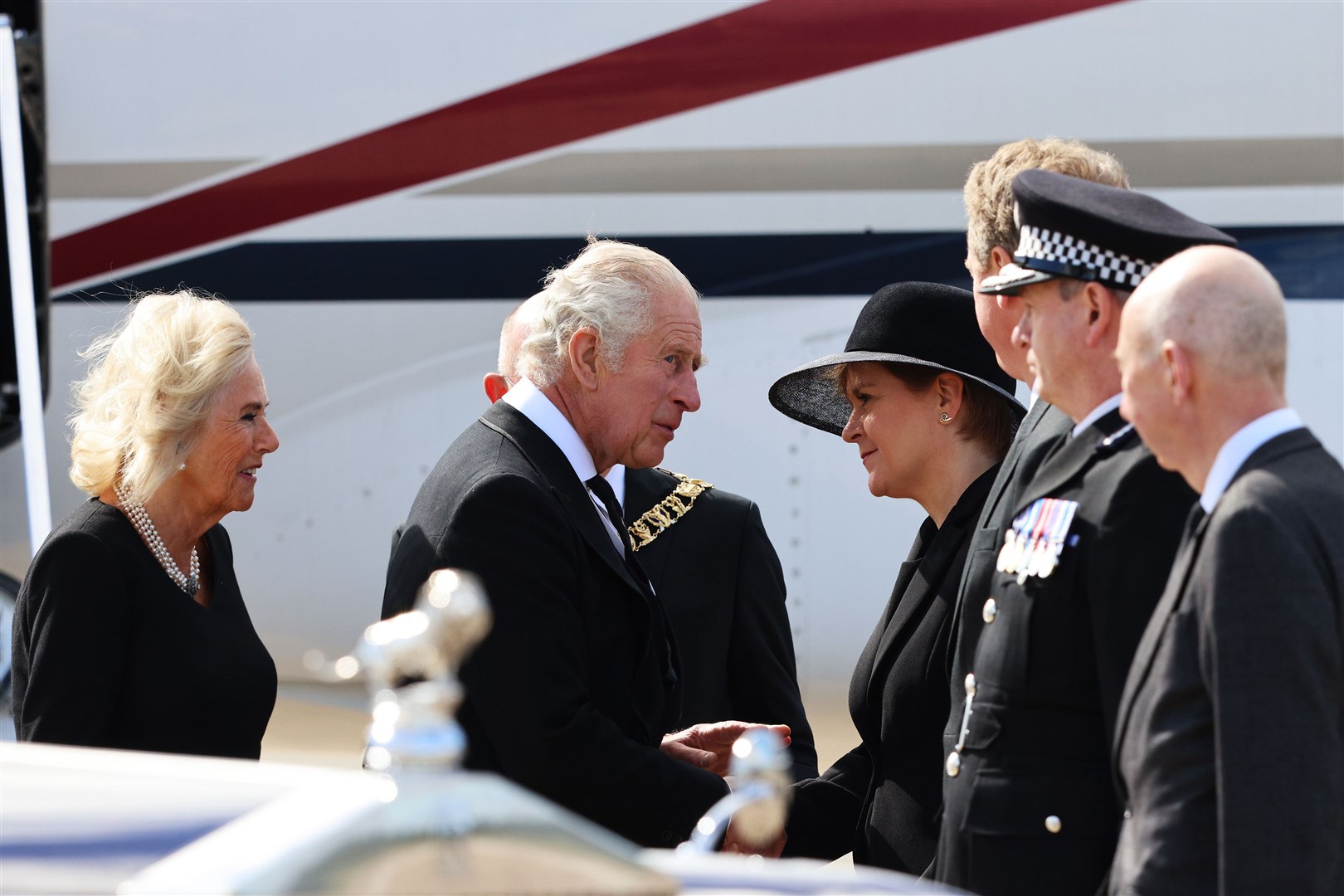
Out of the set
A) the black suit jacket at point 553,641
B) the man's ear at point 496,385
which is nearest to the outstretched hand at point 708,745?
the black suit jacket at point 553,641

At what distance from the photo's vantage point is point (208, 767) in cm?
154

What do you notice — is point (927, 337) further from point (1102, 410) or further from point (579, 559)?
point (579, 559)

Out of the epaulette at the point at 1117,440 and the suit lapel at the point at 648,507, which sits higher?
the epaulette at the point at 1117,440

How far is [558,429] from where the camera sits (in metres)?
2.51

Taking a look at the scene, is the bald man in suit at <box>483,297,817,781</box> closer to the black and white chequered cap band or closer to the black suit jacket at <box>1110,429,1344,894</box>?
the black and white chequered cap band

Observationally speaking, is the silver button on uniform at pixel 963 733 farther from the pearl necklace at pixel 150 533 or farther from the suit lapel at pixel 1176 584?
the pearl necklace at pixel 150 533

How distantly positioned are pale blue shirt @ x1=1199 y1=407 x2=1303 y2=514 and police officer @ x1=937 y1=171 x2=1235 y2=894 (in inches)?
8.3

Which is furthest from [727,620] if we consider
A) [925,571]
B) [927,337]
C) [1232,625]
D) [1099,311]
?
[1232,625]

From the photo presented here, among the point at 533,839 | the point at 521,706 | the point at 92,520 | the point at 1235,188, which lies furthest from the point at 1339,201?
the point at 533,839

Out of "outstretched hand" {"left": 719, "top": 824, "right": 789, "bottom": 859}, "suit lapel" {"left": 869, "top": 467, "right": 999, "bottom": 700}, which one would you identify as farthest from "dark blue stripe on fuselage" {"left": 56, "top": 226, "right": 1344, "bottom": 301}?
"outstretched hand" {"left": 719, "top": 824, "right": 789, "bottom": 859}

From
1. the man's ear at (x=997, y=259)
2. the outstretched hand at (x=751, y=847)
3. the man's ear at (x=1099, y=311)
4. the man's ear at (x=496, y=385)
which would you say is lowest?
the outstretched hand at (x=751, y=847)

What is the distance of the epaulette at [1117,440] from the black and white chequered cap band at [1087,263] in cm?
20

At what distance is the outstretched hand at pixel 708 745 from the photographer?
8.27 ft

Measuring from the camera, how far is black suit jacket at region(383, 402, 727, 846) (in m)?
2.22
